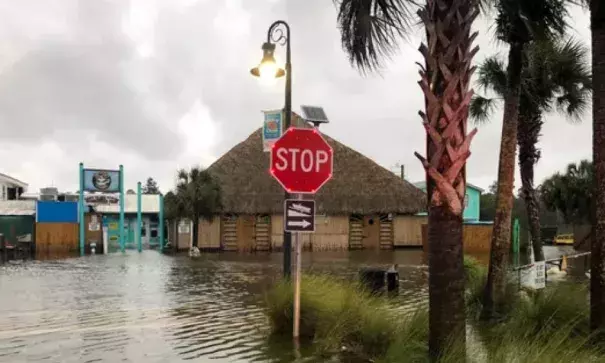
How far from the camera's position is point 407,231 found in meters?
36.9

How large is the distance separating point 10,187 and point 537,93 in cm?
4603

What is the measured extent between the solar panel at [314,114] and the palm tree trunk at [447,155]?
34.6ft

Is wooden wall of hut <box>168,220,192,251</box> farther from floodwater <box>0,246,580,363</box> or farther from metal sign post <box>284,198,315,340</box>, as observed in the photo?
metal sign post <box>284,198,315,340</box>

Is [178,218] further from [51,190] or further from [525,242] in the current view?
[525,242]

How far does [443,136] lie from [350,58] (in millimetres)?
2391

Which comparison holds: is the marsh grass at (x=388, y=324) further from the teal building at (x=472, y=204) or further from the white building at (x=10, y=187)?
the white building at (x=10, y=187)

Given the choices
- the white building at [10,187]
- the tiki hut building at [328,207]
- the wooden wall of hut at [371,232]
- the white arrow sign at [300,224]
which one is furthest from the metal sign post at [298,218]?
the white building at [10,187]

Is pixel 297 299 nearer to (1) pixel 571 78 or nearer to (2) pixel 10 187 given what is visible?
(1) pixel 571 78

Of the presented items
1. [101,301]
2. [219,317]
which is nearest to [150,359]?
[219,317]

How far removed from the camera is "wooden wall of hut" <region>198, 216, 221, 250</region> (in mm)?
33438

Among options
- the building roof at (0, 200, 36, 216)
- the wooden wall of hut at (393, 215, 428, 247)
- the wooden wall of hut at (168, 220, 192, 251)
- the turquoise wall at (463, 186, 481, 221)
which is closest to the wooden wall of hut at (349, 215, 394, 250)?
the wooden wall of hut at (393, 215, 428, 247)

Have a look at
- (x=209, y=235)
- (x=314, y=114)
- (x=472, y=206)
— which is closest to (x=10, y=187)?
(x=209, y=235)

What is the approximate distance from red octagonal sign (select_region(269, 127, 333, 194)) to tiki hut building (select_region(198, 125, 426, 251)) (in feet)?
82.4

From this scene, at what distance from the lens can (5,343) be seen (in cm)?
853
